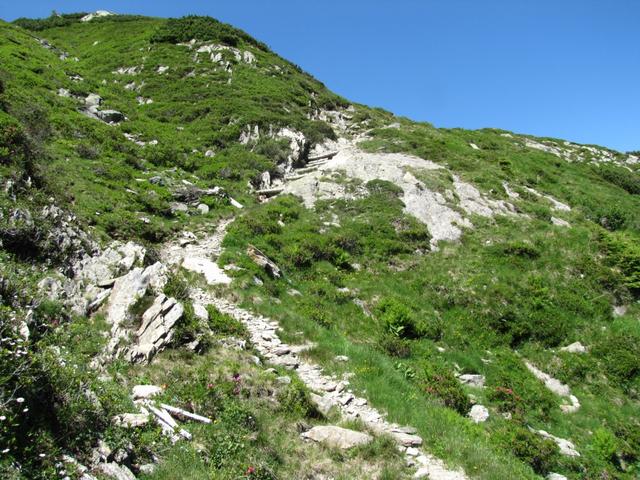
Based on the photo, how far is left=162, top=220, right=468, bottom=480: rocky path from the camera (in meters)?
8.29

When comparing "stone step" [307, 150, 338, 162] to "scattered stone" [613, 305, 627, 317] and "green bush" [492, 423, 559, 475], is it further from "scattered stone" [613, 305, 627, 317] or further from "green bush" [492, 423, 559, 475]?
"green bush" [492, 423, 559, 475]

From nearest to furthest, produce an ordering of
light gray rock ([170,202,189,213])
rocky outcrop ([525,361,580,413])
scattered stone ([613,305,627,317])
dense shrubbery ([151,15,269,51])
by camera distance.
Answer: rocky outcrop ([525,361,580,413]) < scattered stone ([613,305,627,317]) < light gray rock ([170,202,189,213]) < dense shrubbery ([151,15,269,51])

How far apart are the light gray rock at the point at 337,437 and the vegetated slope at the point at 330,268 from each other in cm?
39

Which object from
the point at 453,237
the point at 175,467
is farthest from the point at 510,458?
the point at 453,237

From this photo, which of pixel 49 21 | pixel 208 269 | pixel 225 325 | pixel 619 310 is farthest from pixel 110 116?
pixel 49 21

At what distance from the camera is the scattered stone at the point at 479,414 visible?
11.0 metres

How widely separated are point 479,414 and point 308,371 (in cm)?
489

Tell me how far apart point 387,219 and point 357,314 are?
8.73m

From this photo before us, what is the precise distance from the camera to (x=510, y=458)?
30.5ft

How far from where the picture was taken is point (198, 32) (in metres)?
52.9

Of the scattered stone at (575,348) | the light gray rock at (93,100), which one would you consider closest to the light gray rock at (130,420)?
the scattered stone at (575,348)

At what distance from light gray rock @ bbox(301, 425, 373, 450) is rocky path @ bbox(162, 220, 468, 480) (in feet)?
2.18

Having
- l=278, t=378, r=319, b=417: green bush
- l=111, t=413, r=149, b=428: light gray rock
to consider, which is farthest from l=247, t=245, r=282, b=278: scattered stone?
l=111, t=413, r=149, b=428: light gray rock

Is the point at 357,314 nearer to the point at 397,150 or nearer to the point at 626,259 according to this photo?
the point at 626,259
